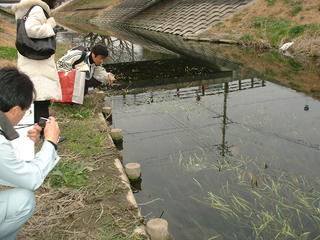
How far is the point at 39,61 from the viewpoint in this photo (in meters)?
5.42

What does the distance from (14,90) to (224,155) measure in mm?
4821

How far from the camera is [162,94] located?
11.5m

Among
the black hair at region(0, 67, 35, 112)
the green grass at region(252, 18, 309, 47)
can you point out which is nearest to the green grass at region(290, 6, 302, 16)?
the green grass at region(252, 18, 309, 47)

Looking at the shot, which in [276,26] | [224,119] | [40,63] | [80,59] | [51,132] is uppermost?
[276,26]

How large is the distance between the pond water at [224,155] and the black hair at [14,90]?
2726 mm

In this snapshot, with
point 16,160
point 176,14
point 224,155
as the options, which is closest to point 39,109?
point 16,160

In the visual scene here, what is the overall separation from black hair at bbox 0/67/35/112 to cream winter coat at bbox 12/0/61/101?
244 cm

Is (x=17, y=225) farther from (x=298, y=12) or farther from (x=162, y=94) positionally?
(x=298, y=12)

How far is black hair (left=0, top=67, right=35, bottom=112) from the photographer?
2.68 metres

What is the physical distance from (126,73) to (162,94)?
13.0 feet

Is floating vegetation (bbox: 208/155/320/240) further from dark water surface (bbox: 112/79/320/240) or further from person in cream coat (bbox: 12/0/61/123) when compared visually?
person in cream coat (bbox: 12/0/61/123)

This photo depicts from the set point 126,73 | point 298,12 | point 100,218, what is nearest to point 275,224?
point 100,218

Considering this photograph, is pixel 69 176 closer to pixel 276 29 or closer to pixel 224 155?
pixel 224 155

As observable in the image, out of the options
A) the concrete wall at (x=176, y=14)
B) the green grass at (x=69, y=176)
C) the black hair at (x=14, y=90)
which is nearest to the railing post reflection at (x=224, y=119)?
the green grass at (x=69, y=176)
